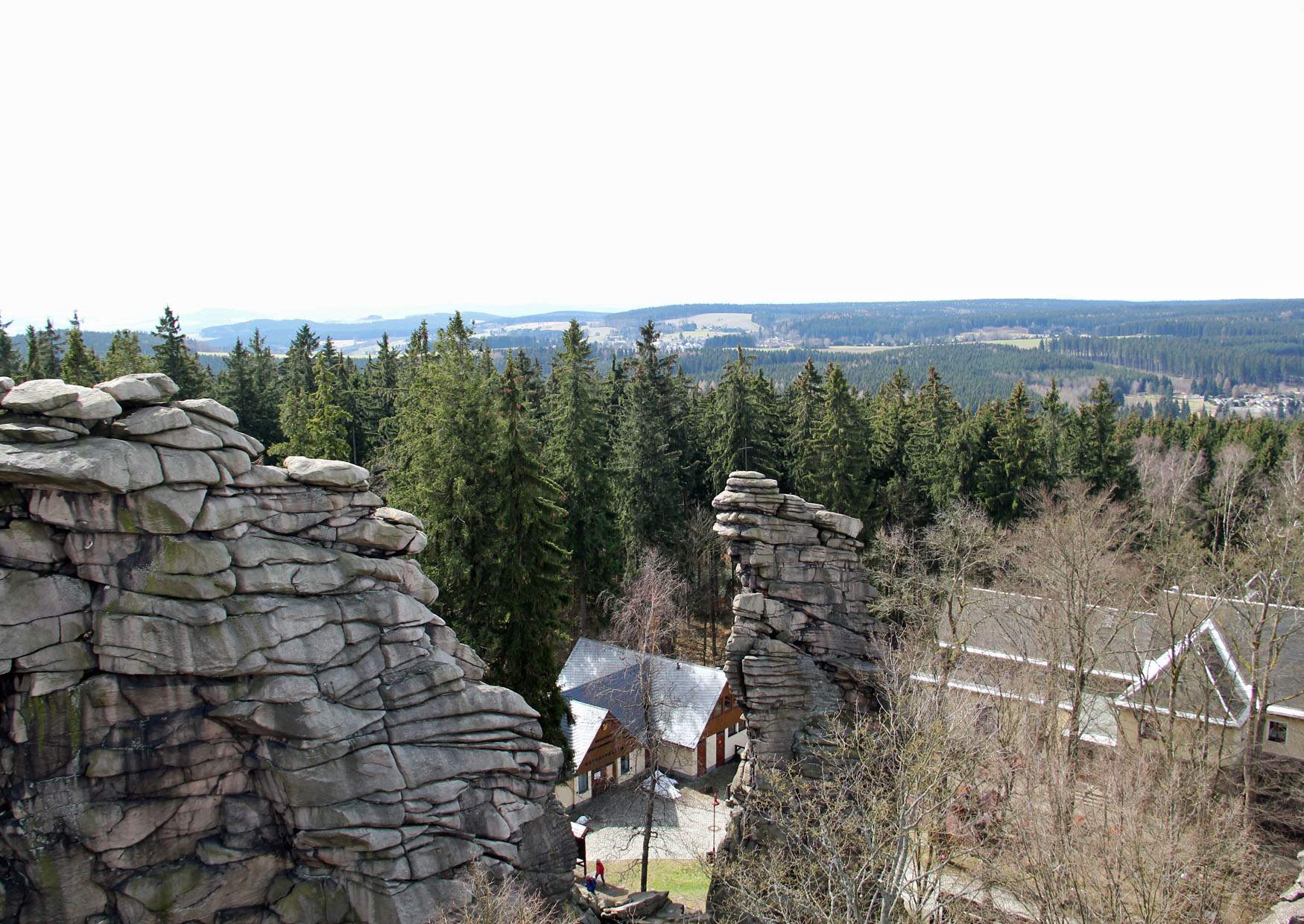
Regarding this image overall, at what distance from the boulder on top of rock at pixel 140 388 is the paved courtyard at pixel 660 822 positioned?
62.7ft

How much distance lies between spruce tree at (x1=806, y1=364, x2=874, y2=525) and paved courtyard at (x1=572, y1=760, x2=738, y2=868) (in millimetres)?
15342

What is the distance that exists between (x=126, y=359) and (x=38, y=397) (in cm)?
4686

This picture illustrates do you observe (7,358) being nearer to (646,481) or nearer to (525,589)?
(646,481)

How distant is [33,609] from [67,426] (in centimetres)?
306

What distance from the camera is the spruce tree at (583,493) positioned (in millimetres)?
38250

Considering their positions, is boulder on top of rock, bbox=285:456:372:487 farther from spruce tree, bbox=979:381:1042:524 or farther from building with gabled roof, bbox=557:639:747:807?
spruce tree, bbox=979:381:1042:524

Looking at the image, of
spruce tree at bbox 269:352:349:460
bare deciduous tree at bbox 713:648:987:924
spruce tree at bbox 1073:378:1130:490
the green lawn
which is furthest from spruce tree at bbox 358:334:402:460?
spruce tree at bbox 1073:378:1130:490

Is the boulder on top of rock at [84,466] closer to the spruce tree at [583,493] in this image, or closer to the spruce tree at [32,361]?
the spruce tree at [583,493]

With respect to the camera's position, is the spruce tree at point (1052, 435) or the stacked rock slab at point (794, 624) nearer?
the stacked rock slab at point (794, 624)

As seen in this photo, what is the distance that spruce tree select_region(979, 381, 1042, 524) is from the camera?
45.1 m

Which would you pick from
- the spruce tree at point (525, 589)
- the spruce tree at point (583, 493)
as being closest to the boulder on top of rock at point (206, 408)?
the spruce tree at point (525, 589)

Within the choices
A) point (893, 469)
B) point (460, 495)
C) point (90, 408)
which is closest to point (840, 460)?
point (893, 469)

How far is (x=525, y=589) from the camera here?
2505 cm

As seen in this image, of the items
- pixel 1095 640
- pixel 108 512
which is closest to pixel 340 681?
pixel 108 512
